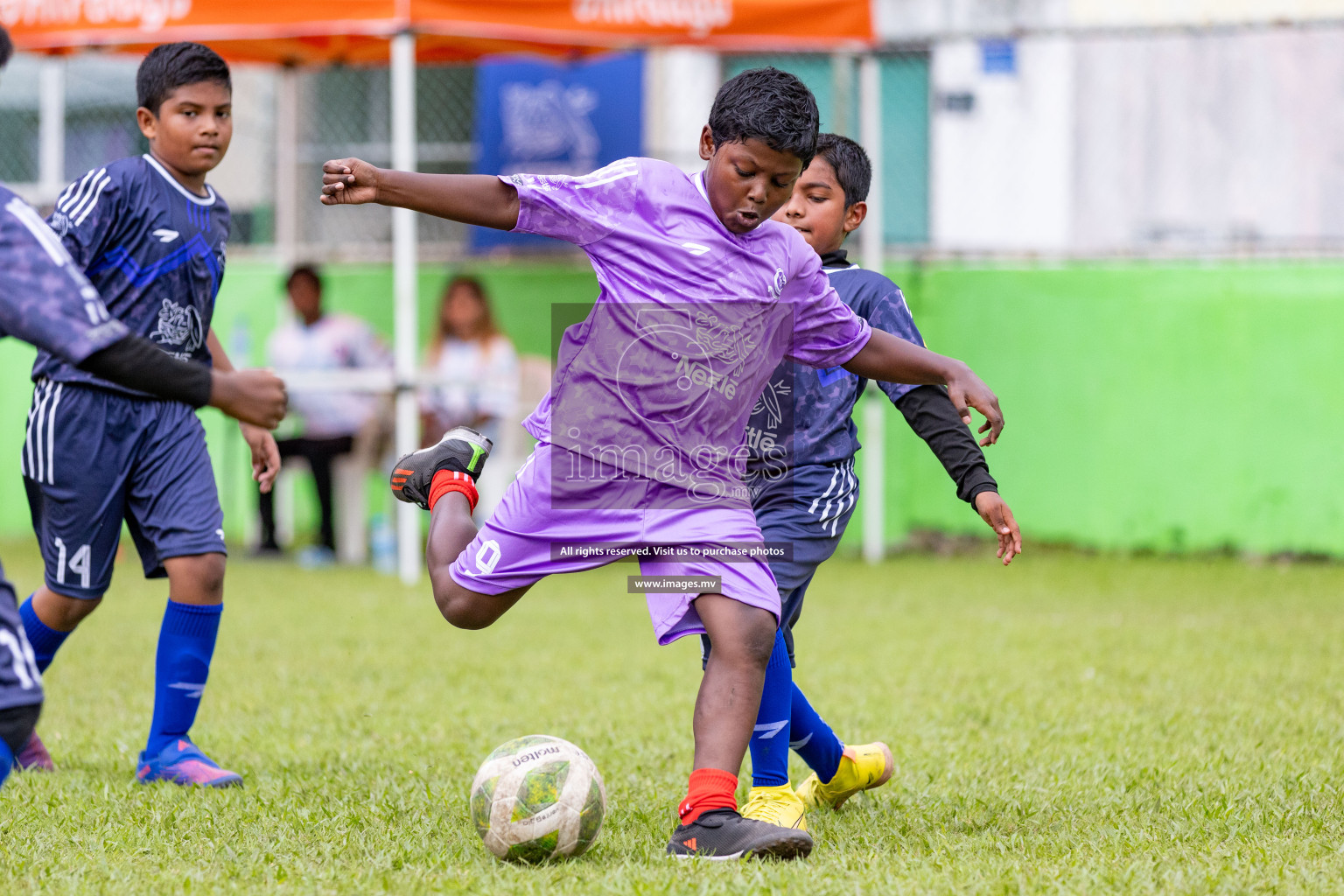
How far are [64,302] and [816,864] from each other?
1933mm

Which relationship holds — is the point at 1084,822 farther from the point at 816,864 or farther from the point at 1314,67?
the point at 1314,67

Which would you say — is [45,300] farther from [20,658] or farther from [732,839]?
[732,839]

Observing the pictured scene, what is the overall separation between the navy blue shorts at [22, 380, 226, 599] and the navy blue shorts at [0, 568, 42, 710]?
3.97 feet

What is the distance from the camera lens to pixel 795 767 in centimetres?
510

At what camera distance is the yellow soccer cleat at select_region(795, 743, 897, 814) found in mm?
4051

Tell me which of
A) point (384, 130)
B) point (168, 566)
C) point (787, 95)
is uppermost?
point (384, 130)

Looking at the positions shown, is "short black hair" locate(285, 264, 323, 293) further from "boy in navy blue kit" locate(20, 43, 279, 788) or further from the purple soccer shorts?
Answer: the purple soccer shorts

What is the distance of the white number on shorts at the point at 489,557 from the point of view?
3.55 metres

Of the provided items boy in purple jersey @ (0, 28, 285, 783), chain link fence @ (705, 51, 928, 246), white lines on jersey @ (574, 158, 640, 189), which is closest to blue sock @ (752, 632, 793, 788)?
white lines on jersey @ (574, 158, 640, 189)

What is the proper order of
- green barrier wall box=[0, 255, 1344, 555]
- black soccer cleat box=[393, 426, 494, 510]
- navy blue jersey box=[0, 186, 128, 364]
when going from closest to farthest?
1. navy blue jersey box=[0, 186, 128, 364]
2. black soccer cleat box=[393, 426, 494, 510]
3. green barrier wall box=[0, 255, 1344, 555]

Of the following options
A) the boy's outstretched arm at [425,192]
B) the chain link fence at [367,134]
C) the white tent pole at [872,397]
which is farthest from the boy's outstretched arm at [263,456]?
the chain link fence at [367,134]

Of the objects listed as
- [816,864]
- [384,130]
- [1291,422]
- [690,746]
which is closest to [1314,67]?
[1291,422]

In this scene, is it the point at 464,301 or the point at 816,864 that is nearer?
the point at 816,864

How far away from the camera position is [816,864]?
11.0 ft
